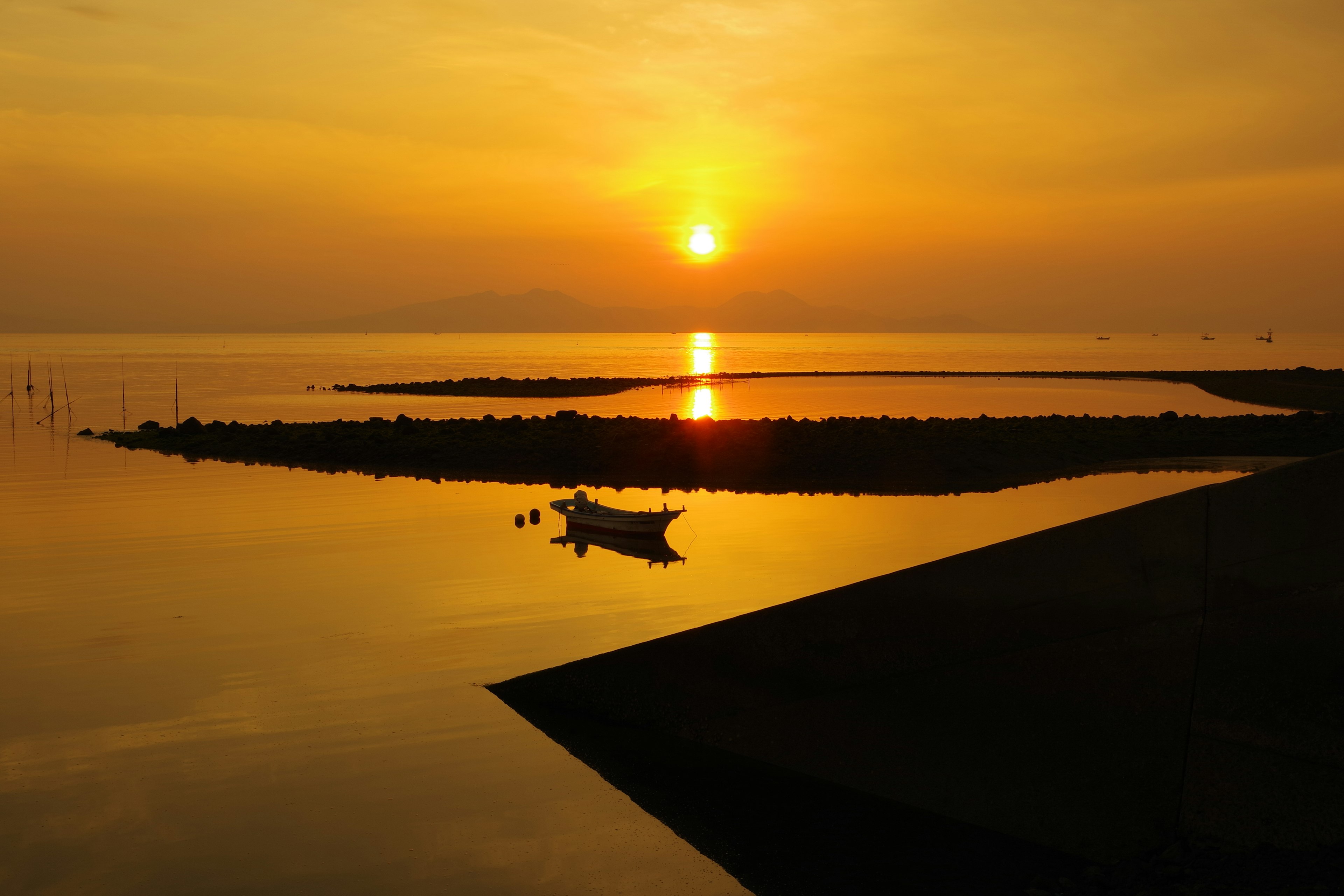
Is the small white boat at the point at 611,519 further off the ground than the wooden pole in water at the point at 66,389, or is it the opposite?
the wooden pole in water at the point at 66,389

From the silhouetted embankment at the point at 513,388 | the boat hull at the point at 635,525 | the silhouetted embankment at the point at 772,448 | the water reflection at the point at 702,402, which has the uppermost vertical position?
the silhouetted embankment at the point at 513,388

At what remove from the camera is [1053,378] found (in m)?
115

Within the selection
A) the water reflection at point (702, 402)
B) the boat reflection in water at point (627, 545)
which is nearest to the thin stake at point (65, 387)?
the water reflection at point (702, 402)

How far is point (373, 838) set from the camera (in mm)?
9516

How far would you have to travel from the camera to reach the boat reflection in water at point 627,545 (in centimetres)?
2300

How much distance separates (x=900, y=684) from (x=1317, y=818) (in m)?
3.43

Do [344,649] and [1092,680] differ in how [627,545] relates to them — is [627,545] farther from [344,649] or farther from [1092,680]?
[1092,680]

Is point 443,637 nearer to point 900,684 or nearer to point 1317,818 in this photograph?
point 900,684

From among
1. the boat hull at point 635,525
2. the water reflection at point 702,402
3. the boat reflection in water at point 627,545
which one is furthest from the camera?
the water reflection at point 702,402

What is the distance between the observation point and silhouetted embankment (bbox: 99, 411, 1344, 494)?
121ft

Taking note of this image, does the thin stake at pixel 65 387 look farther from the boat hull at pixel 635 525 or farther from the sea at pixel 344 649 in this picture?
the boat hull at pixel 635 525

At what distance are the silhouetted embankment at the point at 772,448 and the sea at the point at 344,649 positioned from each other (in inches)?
103

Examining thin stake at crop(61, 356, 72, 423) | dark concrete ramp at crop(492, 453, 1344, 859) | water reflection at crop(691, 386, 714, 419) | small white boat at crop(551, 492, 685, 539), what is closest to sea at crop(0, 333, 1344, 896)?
small white boat at crop(551, 492, 685, 539)

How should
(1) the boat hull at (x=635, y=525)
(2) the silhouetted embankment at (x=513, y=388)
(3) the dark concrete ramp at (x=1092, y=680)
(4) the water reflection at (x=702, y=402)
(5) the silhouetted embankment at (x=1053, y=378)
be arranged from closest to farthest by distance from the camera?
(3) the dark concrete ramp at (x=1092, y=680)
(1) the boat hull at (x=635, y=525)
(4) the water reflection at (x=702, y=402)
(5) the silhouetted embankment at (x=1053, y=378)
(2) the silhouetted embankment at (x=513, y=388)
